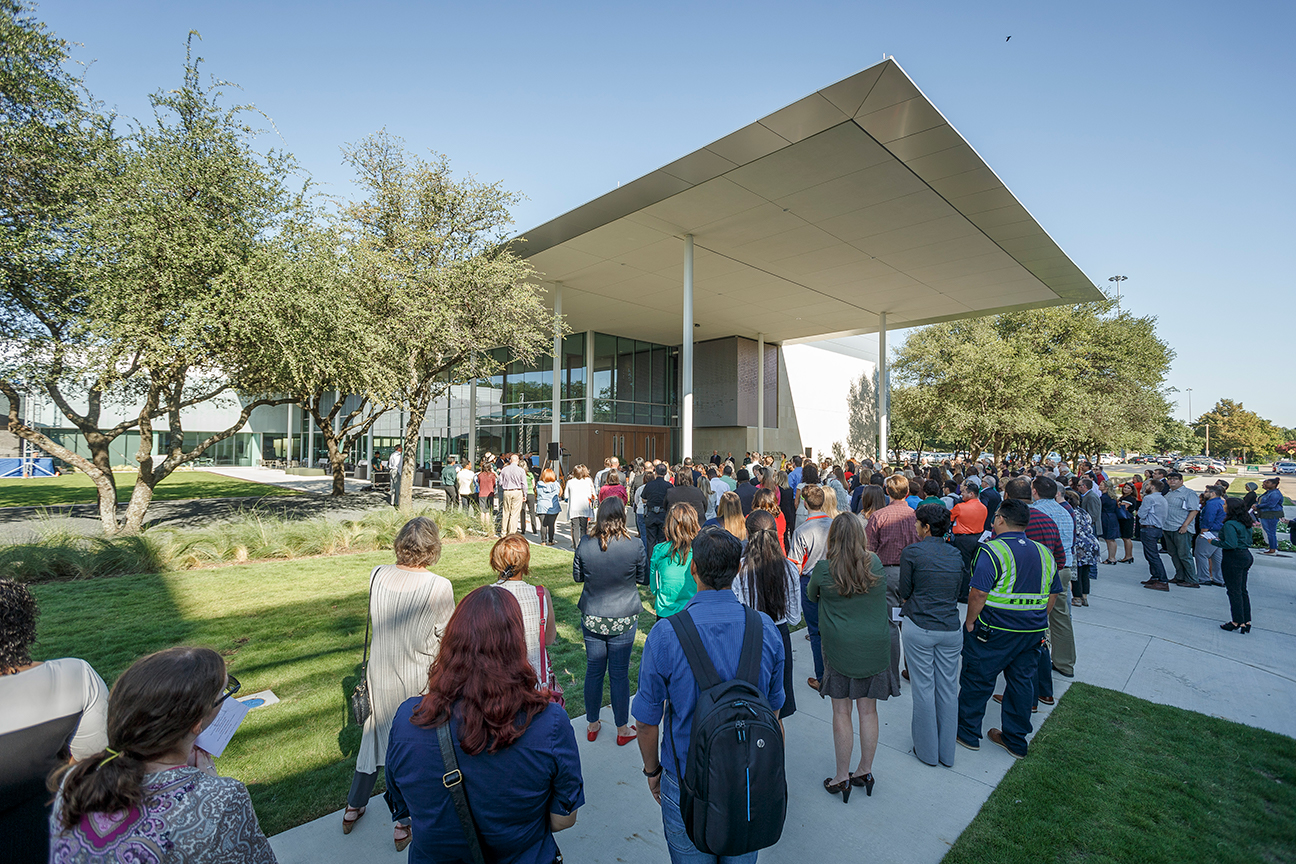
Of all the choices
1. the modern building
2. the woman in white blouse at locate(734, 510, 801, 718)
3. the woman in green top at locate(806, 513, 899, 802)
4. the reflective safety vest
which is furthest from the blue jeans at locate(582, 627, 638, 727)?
the modern building

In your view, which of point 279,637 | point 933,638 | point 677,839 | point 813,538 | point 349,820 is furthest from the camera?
point 279,637

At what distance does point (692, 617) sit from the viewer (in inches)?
88.0

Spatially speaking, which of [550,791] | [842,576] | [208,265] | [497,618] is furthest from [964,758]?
[208,265]

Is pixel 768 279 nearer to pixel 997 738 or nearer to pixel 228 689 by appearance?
pixel 997 738

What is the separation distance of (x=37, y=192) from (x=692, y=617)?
15.1 meters

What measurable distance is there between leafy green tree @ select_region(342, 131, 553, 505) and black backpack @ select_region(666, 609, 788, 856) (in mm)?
12624

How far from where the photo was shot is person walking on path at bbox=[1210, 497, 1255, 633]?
6.67 meters

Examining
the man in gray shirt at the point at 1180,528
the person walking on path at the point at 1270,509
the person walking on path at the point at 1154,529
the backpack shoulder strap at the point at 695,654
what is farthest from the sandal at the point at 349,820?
the person walking on path at the point at 1270,509

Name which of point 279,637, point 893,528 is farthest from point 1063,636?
point 279,637

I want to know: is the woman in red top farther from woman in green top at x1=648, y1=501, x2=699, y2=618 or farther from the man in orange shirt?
the man in orange shirt

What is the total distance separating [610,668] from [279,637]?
4444mm

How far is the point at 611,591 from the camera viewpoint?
4016mm

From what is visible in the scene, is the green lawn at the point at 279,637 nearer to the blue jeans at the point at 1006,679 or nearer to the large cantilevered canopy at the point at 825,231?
the blue jeans at the point at 1006,679

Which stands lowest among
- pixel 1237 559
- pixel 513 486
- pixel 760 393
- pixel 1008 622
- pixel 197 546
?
pixel 197 546
